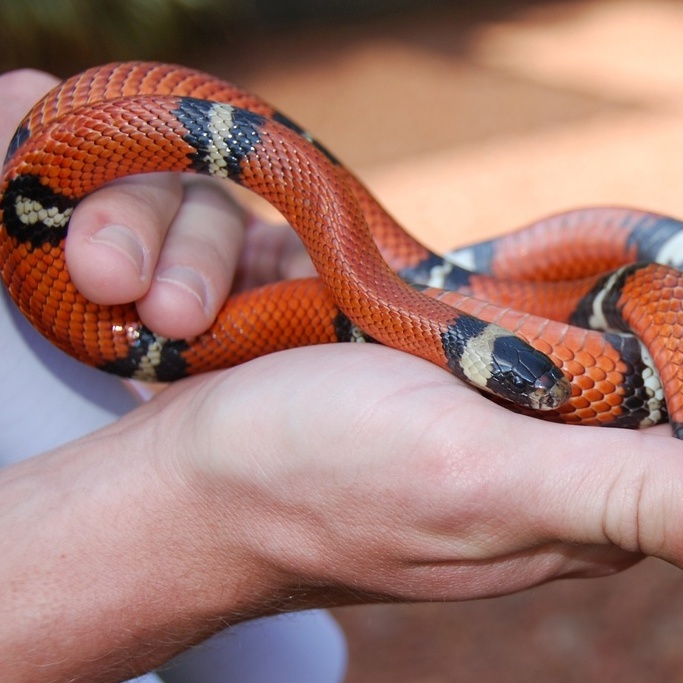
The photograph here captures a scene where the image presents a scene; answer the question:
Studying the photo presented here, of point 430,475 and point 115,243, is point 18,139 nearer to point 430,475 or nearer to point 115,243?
point 115,243

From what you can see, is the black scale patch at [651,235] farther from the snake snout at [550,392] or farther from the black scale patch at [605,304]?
the snake snout at [550,392]

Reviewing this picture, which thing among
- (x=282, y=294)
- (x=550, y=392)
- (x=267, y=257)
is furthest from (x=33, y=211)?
(x=550, y=392)

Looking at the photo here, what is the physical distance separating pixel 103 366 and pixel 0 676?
37.4 inches

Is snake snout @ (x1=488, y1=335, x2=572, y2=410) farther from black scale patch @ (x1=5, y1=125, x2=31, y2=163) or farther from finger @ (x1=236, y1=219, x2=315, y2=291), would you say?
black scale patch @ (x1=5, y1=125, x2=31, y2=163)

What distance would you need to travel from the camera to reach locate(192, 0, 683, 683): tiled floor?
13.5 feet

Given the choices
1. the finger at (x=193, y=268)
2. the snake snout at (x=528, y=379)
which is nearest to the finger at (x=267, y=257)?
the finger at (x=193, y=268)

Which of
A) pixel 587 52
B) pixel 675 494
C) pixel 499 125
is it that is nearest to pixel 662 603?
pixel 675 494

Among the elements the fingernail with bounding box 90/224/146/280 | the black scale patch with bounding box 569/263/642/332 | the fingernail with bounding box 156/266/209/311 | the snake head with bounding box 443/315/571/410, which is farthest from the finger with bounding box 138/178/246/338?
the black scale patch with bounding box 569/263/642/332

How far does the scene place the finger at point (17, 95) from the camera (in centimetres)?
247

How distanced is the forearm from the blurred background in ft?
7.69

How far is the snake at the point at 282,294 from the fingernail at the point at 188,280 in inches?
8.5

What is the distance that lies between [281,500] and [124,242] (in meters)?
0.77

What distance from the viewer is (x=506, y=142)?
26.2 ft

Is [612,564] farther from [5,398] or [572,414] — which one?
[5,398]
